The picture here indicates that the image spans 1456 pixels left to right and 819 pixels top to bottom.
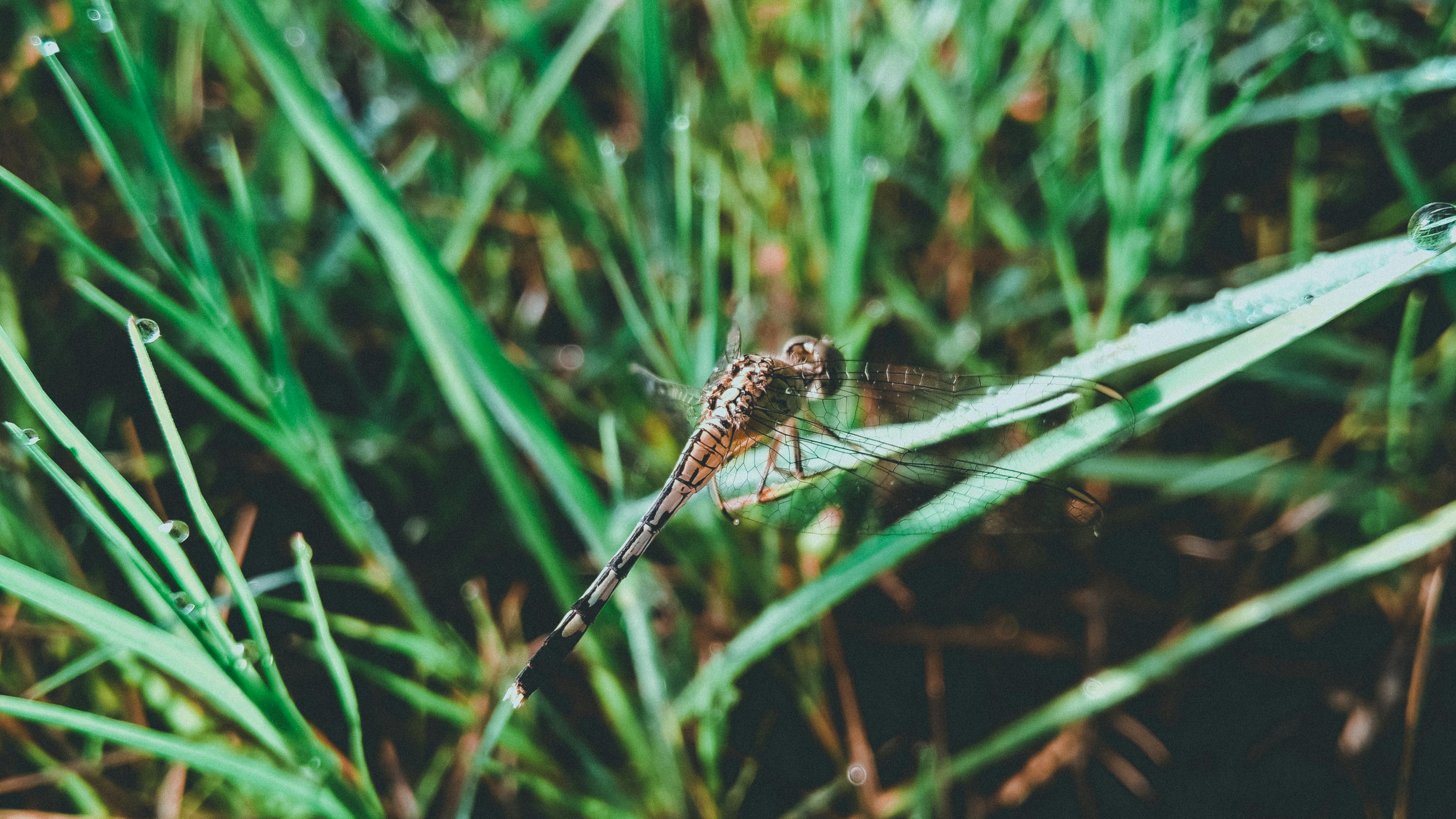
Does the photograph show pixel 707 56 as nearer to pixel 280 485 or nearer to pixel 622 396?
pixel 622 396

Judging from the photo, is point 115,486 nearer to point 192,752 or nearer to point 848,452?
point 192,752

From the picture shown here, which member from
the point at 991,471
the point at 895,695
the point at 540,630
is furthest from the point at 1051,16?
the point at 540,630

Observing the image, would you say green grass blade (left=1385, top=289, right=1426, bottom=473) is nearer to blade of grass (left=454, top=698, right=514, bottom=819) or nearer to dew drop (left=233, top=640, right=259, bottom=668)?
blade of grass (left=454, top=698, right=514, bottom=819)

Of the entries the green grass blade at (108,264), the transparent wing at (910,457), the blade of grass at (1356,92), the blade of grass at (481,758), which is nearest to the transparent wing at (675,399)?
the transparent wing at (910,457)

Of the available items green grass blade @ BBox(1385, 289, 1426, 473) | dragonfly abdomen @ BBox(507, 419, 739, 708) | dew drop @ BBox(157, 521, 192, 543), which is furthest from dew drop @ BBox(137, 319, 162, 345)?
green grass blade @ BBox(1385, 289, 1426, 473)

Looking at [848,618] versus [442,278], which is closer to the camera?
[442,278]


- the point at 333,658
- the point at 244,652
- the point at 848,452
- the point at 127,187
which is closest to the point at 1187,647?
the point at 848,452

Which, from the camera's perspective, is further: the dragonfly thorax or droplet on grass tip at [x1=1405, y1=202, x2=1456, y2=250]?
the dragonfly thorax
